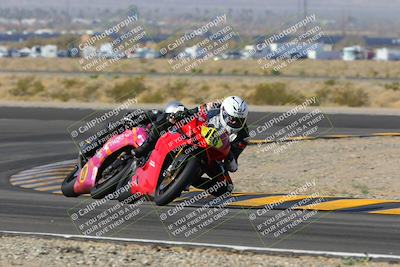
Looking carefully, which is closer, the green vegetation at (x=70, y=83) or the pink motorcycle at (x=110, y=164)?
the pink motorcycle at (x=110, y=164)

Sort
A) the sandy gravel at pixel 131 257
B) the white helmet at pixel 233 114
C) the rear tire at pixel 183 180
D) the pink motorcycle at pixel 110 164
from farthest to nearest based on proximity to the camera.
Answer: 1. the pink motorcycle at pixel 110 164
2. the white helmet at pixel 233 114
3. the rear tire at pixel 183 180
4. the sandy gravel at pixel 131 257

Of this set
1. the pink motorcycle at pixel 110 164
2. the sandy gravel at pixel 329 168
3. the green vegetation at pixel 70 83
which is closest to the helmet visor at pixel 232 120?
Answer: the pink motorcycle at pixel 110 164

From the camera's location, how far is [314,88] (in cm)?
5381

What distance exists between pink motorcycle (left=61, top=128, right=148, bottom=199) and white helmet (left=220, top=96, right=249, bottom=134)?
4.19 ft

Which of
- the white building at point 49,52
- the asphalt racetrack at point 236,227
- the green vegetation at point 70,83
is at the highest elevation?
the asphalt racetrack at point 236,227

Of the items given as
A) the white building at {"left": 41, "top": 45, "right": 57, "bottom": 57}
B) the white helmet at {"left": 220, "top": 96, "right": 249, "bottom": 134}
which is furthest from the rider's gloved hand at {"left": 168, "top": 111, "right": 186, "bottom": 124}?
the white building at {"left": 41, "top": 45, "right": 57, "bottom": 57}

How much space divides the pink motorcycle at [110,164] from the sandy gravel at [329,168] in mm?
2997

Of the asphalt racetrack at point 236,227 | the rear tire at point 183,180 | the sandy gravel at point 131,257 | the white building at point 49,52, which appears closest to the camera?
the sandy gravel at point 131,257

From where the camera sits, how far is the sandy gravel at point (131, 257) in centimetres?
885

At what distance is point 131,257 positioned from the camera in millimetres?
9094

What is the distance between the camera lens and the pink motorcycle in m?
12.3

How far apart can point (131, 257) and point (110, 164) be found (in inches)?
140

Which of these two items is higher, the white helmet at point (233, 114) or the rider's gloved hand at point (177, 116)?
the rider's gloved hand at point (177, 116)

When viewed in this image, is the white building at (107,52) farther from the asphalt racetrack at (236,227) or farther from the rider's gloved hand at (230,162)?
the rider's gloved hand at (230,162)
